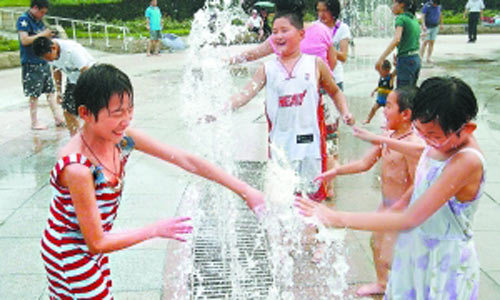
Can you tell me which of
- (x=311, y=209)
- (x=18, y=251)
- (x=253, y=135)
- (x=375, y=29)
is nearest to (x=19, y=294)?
(x=18, y=251)

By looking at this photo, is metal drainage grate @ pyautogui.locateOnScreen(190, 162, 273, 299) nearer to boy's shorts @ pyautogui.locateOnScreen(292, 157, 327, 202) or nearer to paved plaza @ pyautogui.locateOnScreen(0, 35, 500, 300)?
paved plaza @ pyautogui.locateOnScreen(0, 35, 500, 300)

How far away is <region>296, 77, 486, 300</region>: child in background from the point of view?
187 cm

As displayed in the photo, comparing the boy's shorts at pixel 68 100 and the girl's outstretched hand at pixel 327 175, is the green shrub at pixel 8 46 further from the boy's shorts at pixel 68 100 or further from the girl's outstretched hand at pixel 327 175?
the girl's outstretched hand at pixel 327 175

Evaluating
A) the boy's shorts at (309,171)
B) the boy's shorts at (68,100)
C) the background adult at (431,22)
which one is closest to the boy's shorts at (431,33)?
the background adult at (431,22)

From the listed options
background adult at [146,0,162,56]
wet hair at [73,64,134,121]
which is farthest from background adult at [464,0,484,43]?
wet hair at [73,64,134,121]

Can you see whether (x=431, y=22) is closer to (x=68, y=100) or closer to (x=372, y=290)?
(x=68, y=100)

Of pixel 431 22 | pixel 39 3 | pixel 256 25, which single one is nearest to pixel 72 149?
pixel 39 3

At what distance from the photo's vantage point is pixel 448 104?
6.02 ft

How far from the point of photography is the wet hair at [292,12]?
3.26 meters

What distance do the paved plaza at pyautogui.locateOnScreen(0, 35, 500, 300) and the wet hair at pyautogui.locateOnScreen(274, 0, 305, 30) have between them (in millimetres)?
1685

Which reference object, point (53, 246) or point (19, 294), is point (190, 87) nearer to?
point (19, 294)

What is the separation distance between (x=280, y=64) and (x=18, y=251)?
232 centimetres

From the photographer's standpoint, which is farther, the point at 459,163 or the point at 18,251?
the point at 18,251

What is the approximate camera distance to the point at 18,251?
140 inches
